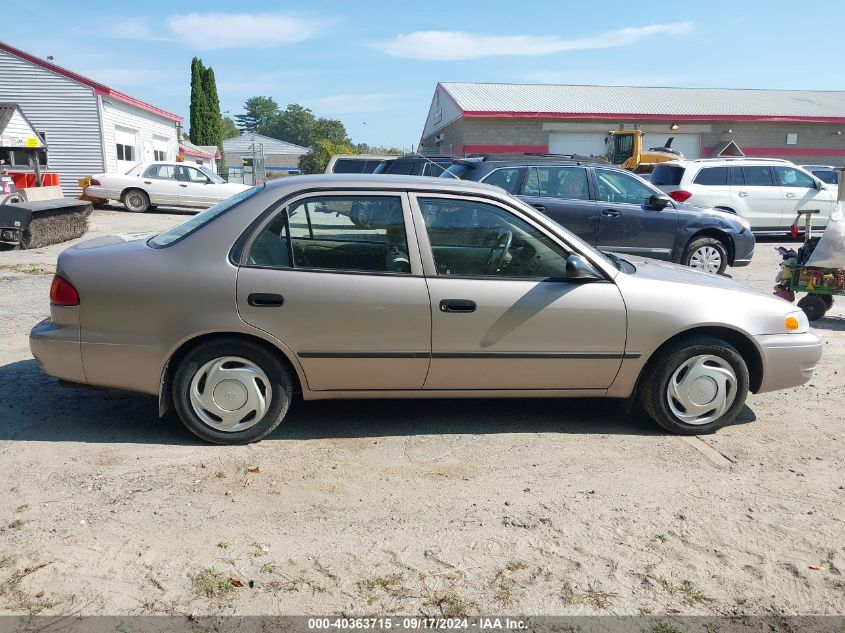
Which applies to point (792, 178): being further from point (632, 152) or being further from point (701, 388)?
point (701, 388)

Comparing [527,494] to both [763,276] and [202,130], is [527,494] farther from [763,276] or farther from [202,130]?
[202,130]

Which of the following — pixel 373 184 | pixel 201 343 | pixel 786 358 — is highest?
pixel 373 184

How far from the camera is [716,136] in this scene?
33.5m

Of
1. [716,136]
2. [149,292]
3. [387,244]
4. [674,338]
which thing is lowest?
[674,338]

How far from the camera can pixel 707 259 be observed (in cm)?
1056

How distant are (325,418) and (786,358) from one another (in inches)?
120

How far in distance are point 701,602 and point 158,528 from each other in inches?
95.4

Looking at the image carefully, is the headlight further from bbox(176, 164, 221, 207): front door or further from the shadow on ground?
bbox(176, 164, 221, 207): front door

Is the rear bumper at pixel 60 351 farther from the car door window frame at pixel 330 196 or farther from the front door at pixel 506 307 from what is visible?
the front door at pixel 506 307

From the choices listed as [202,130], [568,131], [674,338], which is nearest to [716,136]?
[568,131]

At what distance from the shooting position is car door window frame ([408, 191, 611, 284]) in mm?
4355

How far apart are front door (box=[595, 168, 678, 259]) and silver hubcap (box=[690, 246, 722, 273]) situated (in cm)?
47

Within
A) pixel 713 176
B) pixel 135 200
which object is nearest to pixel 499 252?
pixel 713 176

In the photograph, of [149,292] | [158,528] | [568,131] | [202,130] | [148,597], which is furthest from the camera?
[202,130]
